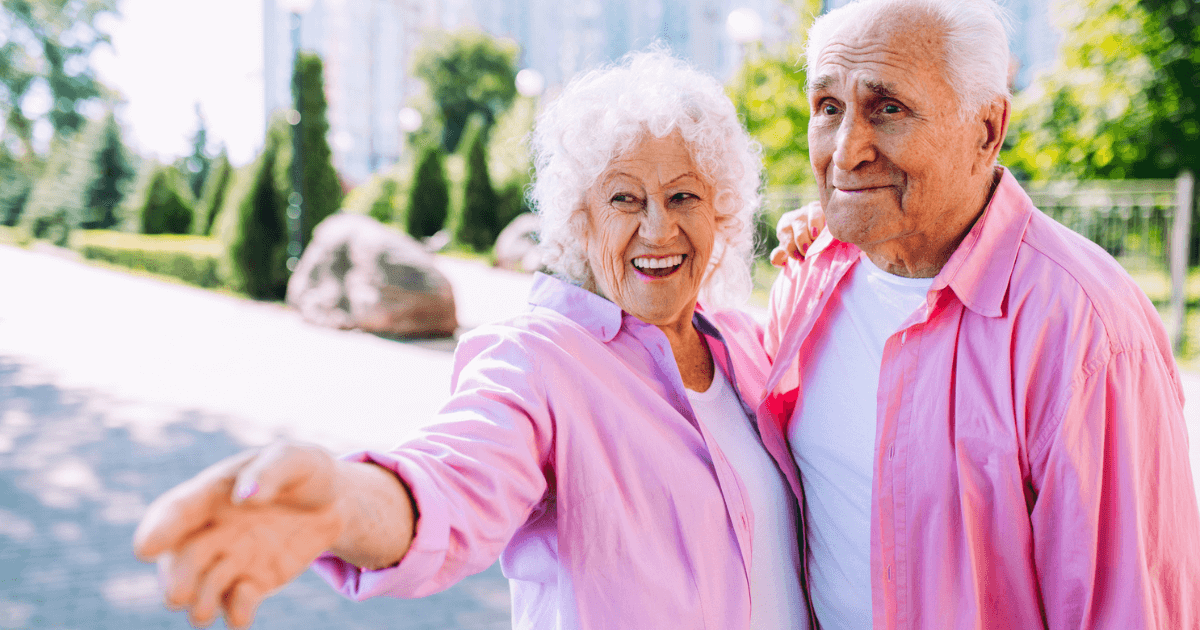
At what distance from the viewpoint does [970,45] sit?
5.20ft

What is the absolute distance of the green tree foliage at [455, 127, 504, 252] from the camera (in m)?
25.2

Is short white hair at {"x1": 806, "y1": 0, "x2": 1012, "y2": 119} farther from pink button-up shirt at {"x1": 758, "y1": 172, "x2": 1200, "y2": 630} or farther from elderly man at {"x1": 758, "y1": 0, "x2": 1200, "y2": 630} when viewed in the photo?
pink button-up shirt at {"x1": 758, "y1": 172, "x2": 1200, "y2": 630}

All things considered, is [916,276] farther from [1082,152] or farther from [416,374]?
[1082,152]

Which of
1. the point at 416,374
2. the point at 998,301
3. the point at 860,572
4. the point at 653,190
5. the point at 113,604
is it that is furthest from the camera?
Answer: the point at 416,374

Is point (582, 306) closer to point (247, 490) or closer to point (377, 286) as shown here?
point (247, 490)

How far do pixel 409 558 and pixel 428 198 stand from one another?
2617cm

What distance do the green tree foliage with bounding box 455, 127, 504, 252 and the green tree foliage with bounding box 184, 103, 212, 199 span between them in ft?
75.8

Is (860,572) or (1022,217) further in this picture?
(860,572)

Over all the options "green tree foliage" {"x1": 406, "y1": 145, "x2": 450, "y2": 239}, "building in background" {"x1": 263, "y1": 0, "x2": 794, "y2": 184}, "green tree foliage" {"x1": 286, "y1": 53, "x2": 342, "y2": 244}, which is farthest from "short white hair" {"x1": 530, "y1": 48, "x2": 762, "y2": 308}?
"building in background" {"x1": 263, "y1": 0, "x2": 794, "y2": 184}

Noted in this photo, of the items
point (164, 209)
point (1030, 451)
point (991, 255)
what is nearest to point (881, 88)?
point (991, 255)

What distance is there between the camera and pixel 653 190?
190cm

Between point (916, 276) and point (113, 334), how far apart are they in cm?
1203

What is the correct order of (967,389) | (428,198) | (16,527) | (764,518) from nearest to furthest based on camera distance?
(967,389) → (764,518) → (16,527) → (428,198)

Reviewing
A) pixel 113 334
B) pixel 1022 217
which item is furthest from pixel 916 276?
pixel 113 334
